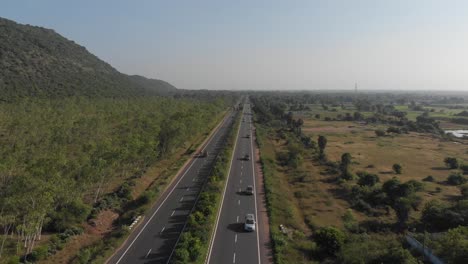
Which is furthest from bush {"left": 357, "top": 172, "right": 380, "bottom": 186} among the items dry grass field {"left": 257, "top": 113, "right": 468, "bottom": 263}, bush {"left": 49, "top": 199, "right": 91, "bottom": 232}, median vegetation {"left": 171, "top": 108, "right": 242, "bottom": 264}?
bush {"left": 49, "top": 199, "right": 91, "bottom": 232}

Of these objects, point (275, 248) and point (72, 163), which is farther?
point (72, 163)

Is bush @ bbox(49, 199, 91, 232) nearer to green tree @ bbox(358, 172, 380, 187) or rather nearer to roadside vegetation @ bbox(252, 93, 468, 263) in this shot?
roadside vegetation @ bbox(252, 93, 468, 263)

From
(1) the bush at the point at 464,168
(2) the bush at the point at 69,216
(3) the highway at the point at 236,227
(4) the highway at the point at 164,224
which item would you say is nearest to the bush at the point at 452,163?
(1) the bush at the point at 464,168

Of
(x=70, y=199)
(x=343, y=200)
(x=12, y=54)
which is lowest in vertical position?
(x=343, y=200)

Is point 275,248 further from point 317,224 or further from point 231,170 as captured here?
point 231,170

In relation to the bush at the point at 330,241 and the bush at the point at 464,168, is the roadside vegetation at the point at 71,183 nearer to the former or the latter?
the bush at the point at 330,241

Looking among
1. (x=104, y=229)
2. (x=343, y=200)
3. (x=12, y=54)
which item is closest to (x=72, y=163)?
(x=104, y=229)
